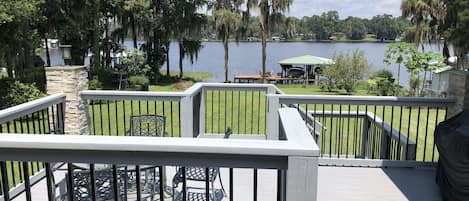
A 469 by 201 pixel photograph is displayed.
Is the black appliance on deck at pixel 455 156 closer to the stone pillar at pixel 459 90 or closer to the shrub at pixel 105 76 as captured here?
the stone pillar at pixel 459 90

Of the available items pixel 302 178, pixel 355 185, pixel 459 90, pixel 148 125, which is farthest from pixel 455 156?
pixel 148 125

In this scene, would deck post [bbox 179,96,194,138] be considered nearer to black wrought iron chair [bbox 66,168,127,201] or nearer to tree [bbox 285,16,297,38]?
black wrought iron chair [bbox 66,168,127,201]

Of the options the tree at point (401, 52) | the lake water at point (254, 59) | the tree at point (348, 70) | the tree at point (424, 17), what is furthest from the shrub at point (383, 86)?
the tree at point (424, 17)

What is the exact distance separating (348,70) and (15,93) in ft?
48.2

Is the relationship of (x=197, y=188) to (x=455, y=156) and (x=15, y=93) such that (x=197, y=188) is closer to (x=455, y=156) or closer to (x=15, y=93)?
(x=455, y=156)

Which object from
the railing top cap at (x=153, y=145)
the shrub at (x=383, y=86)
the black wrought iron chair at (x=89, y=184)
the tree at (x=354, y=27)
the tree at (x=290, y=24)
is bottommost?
the shrub at (x=383, y=86)

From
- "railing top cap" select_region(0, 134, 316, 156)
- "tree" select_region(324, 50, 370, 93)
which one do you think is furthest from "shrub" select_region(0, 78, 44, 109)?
"tree" select_region(324, 50, 370, 93)

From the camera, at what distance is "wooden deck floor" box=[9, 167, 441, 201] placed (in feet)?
11.7

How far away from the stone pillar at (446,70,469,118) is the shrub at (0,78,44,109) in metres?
8.56

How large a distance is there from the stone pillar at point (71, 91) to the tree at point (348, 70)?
51.5 ft

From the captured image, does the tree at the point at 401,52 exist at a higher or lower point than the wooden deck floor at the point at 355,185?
higher

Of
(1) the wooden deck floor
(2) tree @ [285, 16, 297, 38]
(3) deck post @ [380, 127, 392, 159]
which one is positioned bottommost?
(1) the wooden deck floor

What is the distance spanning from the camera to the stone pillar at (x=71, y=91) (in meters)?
4.29

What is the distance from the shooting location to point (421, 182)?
3.91 m
